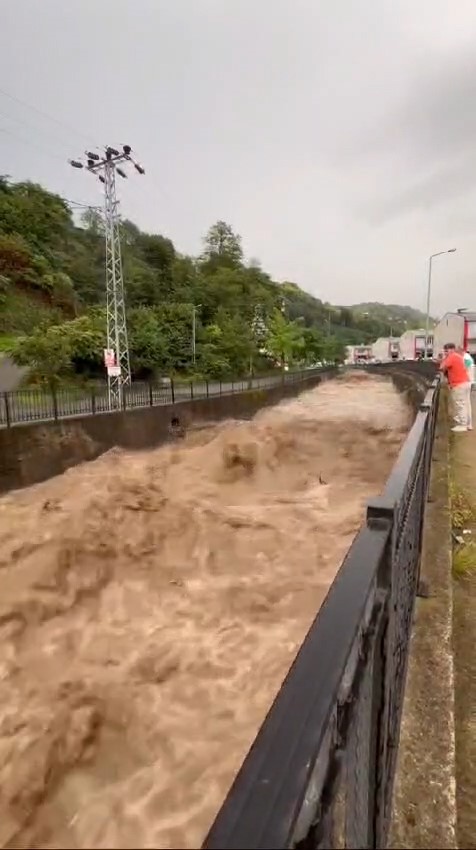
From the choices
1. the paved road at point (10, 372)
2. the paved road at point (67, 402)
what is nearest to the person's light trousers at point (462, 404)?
the paved road at point (67, 402)

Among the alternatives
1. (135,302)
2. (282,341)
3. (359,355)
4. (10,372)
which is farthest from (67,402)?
(359,355)

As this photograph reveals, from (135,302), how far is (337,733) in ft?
180

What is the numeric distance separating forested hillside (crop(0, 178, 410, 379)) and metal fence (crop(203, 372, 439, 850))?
31534 mm

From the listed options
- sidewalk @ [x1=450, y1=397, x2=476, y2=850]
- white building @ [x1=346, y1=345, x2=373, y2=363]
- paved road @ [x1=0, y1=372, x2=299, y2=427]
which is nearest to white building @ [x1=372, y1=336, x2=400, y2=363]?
white building @ [x1=346, y1=345, x2=373, y2=363]

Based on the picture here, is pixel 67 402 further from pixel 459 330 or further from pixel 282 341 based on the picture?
pixel 459 330

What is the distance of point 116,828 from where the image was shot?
3.28 metres

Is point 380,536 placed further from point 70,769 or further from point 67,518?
point 67,518

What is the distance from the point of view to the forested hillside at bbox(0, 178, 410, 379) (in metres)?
35.3

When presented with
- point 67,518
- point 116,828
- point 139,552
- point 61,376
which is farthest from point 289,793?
point 61,376

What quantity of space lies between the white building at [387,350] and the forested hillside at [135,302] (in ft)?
47.0

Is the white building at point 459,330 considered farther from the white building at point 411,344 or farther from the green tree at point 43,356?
the green tree at point 43,356

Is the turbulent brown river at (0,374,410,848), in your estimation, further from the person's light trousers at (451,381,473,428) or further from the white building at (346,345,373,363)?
the white building at (346,345,373,363)

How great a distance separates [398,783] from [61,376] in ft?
106

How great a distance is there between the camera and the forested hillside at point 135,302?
1391 inches
